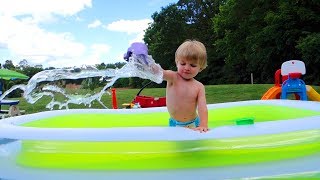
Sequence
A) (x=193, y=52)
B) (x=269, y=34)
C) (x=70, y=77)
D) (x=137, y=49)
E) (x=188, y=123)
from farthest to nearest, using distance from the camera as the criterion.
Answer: (x=269, y=34)
(x=70, y=77)
(x=188, y=123)
(x=193, y=52)
(x=137, y=49)

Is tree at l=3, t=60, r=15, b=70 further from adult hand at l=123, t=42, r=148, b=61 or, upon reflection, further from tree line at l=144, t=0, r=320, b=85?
adult hand at l=123, t=42, r=148, b=61

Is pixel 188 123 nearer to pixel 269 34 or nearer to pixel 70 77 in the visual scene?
pixel 70 77

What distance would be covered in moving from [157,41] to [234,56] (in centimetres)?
1173

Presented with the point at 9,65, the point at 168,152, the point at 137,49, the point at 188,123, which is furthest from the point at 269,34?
the point at 168,152

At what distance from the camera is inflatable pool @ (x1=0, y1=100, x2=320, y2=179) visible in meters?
2.12

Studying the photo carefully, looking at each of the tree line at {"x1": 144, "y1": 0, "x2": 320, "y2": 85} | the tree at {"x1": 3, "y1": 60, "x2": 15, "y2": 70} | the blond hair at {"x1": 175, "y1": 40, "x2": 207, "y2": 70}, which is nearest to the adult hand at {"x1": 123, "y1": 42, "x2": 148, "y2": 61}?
the blond hair at {"x1": 175, "y1": 40, "x2": 207, "y2": 70}

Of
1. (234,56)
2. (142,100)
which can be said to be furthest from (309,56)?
(142,100)

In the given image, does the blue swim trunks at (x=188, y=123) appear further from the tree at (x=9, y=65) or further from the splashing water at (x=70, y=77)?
the tree at (x=9, y=65)

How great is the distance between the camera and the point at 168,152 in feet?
7.11

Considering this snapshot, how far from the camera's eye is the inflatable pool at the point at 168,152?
2115mm

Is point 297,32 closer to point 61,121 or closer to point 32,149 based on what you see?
point 61,121

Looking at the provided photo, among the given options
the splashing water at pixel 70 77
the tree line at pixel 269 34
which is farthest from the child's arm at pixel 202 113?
the tree line at pixel 269 34

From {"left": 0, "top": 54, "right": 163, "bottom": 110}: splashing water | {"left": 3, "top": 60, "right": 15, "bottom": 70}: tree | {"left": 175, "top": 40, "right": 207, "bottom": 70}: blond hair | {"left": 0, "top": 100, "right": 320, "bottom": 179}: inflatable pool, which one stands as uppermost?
{"left": 3, "top": 60, "right": 15, "bottom": 70}: tree

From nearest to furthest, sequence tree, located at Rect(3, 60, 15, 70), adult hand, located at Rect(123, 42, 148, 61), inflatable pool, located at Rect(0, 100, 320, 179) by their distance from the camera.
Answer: inflatable pool, located at Rect(0, 100, 320, 179) < adult hand, located at Rect(123, 42, 148, 61) < tree, located at Rect(3, 60, 15, 70)
